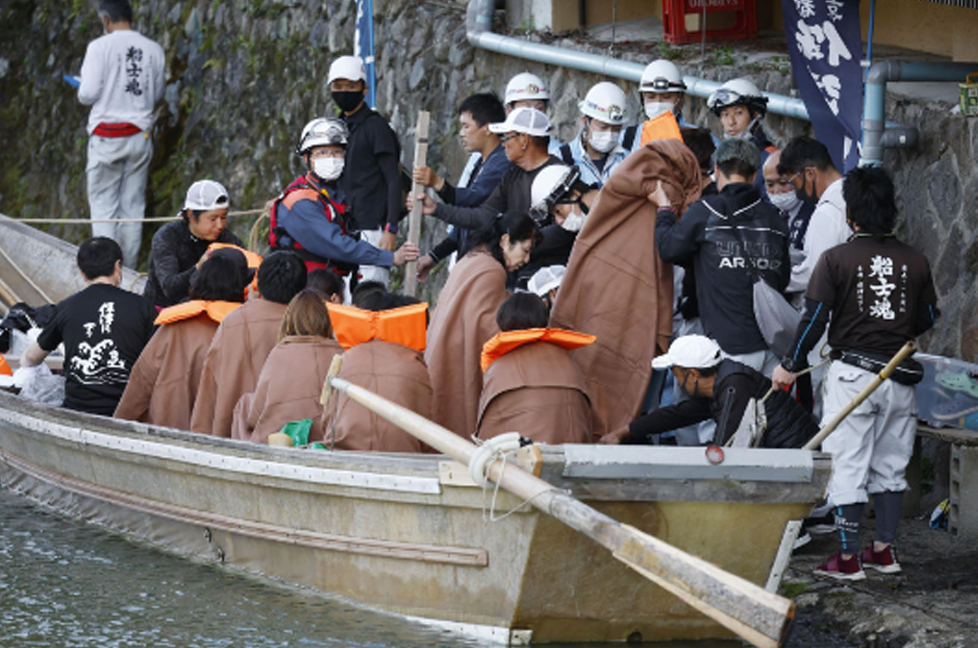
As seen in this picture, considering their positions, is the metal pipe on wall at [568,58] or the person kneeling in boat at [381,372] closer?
the person kneeling in boat at [381,372]

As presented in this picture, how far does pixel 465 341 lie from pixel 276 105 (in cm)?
833

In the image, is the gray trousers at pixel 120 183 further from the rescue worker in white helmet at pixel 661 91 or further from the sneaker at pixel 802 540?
the sneaker at pixel 802 540

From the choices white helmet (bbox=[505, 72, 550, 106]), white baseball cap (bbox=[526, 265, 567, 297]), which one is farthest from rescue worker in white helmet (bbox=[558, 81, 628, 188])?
white baseball cap (bbox=[526, 265, 567, 297])

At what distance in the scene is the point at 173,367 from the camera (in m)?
7.79

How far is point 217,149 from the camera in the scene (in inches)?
617

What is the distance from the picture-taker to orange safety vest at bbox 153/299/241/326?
770 cm

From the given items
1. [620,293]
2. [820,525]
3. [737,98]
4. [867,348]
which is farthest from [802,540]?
[737,98]

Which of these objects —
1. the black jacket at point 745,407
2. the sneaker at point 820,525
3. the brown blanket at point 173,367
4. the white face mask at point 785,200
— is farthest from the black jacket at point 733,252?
the brown blanket at point 173,367

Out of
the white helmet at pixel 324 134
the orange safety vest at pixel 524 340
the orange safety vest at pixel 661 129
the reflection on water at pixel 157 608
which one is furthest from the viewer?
the white helmet at pixel 324 134

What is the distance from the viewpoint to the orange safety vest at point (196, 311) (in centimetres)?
770

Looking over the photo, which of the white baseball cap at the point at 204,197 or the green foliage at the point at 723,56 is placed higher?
the green foliage at the point at 723,56

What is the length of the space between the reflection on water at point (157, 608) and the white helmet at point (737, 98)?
3.20 meters

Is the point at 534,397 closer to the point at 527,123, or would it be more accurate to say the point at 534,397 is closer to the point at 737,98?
the point at 527,123

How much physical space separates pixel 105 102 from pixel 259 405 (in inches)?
291
